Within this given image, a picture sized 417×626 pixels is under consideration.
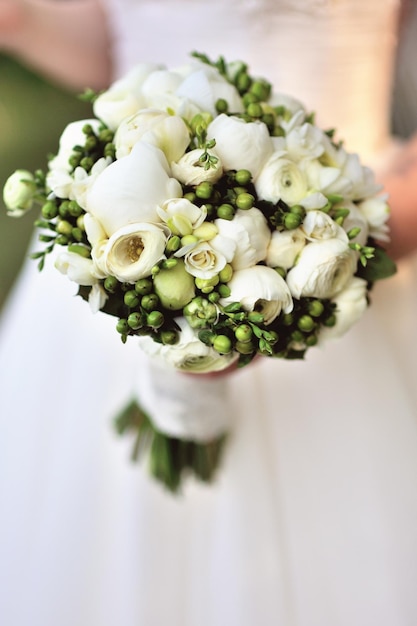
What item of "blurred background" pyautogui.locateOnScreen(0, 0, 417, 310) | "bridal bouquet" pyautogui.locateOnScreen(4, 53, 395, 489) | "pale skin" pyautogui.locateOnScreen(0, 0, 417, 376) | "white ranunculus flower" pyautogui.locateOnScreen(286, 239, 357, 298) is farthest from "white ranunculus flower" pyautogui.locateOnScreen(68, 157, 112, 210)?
"blurred background" pyautogui.locateOnScreen(0, 0, 417, 310)

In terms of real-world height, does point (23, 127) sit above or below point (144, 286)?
above

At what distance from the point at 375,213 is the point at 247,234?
0.63ft

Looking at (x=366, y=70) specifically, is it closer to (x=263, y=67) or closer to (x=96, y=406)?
(x=263, y=67)

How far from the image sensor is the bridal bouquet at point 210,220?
520mm

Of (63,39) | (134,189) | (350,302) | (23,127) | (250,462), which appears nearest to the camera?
(134,189)

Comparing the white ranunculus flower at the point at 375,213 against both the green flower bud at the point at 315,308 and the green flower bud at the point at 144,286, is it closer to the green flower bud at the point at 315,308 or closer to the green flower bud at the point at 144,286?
the green flower bud at the point at 315,308

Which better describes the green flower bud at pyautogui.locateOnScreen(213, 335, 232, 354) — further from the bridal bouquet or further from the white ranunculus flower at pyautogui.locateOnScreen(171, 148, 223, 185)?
the white ranunculus flower at pyautogui.locateOnScreen(171, 148, 223, 185)

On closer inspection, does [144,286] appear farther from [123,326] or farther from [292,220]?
[292,220]

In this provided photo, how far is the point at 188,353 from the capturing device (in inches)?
21.9

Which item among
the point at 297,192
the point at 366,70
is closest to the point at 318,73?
the point at 366,70

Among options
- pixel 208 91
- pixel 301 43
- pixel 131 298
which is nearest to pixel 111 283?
pixel 131 298

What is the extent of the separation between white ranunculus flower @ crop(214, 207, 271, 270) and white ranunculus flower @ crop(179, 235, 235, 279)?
0.03 feet

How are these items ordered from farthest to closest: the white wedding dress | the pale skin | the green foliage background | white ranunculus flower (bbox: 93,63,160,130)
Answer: the green foliage background < the pale skin < the white wedding dress < white ranunculus flower (bbox: 93,63,160,130)

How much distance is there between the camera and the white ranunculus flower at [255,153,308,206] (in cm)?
56
